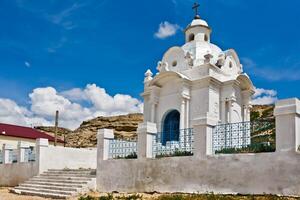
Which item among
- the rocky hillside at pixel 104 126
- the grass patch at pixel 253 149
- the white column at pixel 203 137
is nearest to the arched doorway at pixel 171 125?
the white column at pixel 203 137

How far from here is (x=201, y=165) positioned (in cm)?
1088

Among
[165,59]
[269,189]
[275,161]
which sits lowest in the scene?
[269,189]

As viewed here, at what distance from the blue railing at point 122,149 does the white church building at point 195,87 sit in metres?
3.62

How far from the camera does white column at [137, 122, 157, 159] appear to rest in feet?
41.3

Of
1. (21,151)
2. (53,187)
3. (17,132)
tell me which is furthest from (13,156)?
(17,132)

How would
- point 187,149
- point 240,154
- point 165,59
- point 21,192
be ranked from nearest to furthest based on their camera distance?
1. point 240,154
2. point 187,149
3. point 21,192
4. point 165,59

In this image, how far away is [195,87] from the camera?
17531 mm

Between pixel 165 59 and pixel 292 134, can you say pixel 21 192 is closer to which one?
pixel 165 59

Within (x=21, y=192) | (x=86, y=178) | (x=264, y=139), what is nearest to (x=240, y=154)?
(x=264, y=139)

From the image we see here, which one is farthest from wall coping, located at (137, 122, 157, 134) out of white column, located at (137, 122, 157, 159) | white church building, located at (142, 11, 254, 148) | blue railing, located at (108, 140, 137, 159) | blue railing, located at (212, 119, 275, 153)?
white church building, located at (142, 11, 254, 148)

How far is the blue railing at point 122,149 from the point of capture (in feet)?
44.2

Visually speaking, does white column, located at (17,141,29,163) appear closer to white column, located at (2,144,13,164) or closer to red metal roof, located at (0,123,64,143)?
white column, located at (2,144,13,164)

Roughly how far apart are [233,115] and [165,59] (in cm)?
487

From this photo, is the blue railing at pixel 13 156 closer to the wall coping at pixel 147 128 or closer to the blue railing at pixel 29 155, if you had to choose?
the blue railing at pixel 29 155
